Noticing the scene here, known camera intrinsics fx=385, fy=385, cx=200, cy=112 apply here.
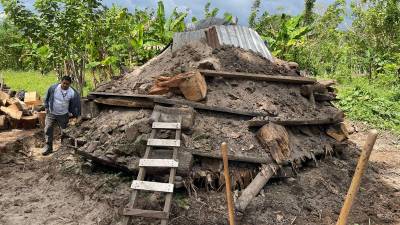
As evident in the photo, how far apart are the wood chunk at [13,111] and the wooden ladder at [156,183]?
4.63 meters

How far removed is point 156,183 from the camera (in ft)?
15.9

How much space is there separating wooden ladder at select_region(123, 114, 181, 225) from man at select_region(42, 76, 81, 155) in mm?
2471

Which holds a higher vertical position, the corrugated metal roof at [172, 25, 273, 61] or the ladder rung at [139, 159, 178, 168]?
the corrugated metal roof at [172, 25, 273, 61]

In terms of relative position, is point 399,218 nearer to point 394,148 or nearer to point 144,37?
point 394,148

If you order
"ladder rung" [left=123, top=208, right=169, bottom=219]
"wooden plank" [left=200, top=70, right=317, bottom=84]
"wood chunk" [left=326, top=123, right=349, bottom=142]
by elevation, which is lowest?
"ladder rung" [left=123, top=208, right=169, bottom=219]

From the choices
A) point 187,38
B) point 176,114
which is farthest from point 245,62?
point 176,114

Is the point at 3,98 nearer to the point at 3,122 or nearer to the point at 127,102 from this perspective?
the point at 3,122

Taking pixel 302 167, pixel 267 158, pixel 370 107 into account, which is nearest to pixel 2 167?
pixel 267 158

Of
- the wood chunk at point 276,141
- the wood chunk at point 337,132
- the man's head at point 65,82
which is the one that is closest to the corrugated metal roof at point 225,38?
the wood chunk at point 337,132

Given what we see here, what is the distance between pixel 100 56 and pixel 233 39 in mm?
5810

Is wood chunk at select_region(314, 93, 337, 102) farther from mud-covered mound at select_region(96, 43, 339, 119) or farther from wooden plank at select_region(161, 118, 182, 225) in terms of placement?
wooden plank at select_region(161, 118, 182, 225)

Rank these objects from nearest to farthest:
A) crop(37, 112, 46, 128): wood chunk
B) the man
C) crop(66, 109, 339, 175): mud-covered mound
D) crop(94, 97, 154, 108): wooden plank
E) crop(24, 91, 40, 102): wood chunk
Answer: crop(66, 109, 339, 175): mud-covered mound
crop(94, 97, 154, 108): wooden plank
the man
crop(37, 112, 46, 128): wood chunk
crop(24, 91, 40, 102): wood chunk

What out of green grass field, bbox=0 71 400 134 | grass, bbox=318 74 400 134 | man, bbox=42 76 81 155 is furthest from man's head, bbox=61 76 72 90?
grass, bbox=318 74 400 134

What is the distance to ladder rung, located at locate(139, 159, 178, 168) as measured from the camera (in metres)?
5.11
